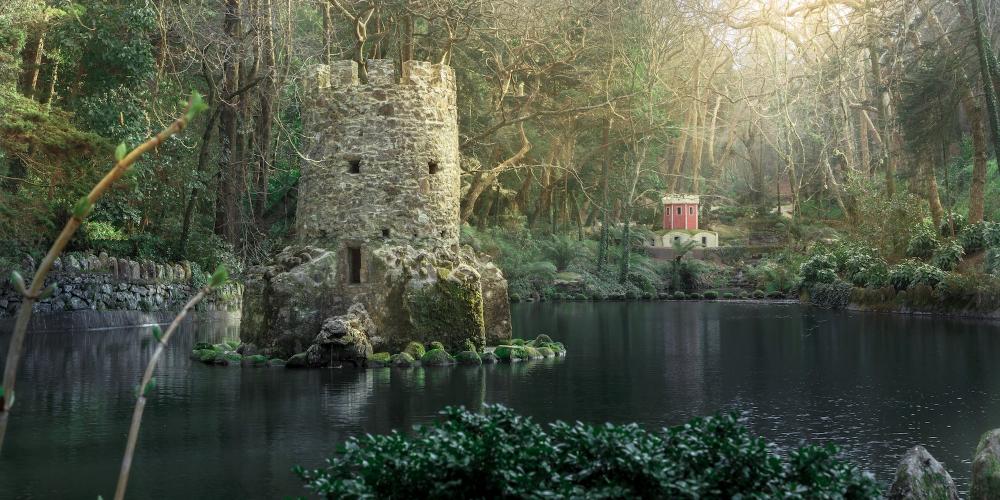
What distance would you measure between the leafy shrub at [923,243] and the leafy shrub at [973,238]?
47.0 inches

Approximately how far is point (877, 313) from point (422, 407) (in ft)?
68.7

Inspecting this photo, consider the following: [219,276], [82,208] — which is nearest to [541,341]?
[219,276]

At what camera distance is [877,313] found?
29.1 m

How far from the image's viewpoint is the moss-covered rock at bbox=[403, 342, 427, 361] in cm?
1695

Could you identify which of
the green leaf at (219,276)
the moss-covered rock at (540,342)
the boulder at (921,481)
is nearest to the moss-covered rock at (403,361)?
the moss-covered rock at (540,342)

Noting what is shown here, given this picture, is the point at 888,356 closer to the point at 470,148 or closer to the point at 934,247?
the point at 934,247

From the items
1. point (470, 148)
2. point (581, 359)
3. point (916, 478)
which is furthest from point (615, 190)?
point (916, 478)

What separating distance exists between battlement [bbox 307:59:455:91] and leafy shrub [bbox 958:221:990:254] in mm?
18096

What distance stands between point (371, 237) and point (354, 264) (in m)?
0.68

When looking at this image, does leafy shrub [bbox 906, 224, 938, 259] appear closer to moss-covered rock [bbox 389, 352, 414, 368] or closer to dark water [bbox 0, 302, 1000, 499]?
dark water [bbox 0, 302, 1000, 499]

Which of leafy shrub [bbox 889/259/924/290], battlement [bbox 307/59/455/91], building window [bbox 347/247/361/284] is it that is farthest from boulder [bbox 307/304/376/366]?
leafy shrub [bbox 889/259/924/290]

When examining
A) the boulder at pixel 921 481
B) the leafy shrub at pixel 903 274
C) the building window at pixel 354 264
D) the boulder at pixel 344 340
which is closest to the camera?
the boulder at pixel 921 481

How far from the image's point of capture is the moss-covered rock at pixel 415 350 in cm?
1695

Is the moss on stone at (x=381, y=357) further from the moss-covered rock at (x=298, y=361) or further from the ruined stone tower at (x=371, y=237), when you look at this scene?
the moss-covered rock at (x=298, y=361)
